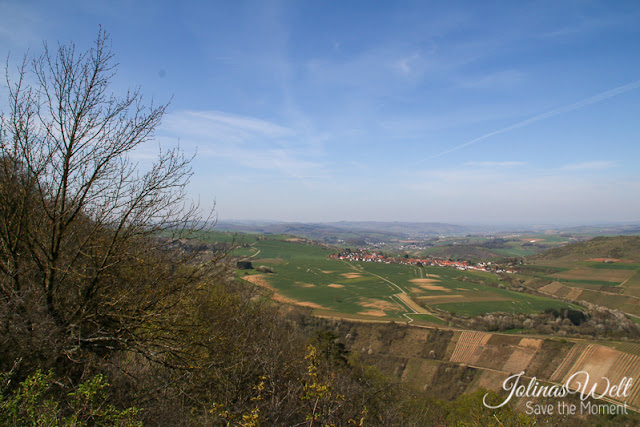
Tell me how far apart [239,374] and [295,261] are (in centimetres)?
8111

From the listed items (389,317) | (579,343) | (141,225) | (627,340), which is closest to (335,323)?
(389,317)

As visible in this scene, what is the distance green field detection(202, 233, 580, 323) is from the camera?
5089cm

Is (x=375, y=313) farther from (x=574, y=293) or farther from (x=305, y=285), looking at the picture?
(x=574, y=293)

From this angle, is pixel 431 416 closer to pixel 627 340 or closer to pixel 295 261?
pixel 627 340

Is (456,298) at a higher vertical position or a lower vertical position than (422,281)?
lower

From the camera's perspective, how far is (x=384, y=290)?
6397 cm

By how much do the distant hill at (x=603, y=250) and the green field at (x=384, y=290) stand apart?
3405 centimetres

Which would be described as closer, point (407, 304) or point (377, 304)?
point (377, 304)

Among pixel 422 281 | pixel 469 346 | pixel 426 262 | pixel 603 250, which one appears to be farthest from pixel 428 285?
pixel 603 250

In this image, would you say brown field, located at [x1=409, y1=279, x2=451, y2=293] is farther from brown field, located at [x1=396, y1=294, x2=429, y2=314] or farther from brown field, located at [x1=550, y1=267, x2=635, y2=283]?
brown field, located at [x1=550, y1=267, x2=635, y2=283]

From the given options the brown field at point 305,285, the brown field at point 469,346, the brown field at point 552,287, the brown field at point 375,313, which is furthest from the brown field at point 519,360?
the brown field at point 305,285

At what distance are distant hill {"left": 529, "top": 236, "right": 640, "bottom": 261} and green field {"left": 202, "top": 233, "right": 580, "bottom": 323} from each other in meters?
34.1

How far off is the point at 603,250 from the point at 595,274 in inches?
1144

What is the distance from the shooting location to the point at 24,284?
6.63m
